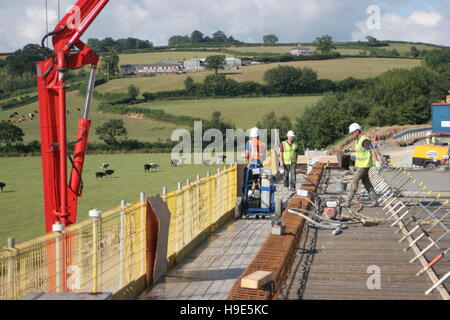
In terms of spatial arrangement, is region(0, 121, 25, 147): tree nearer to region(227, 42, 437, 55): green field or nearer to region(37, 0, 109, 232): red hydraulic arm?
region(37, 0, 109, 232): red hydraulic arm

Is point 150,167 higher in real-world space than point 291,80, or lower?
lower

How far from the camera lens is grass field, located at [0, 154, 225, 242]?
87.4 feet

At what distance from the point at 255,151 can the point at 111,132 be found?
176 ft

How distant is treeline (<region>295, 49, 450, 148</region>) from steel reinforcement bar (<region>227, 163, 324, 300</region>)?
56001 mm

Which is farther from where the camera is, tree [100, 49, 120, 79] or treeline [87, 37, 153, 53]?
treeline [87, 37, 153, 53]

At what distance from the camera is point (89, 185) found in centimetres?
4047

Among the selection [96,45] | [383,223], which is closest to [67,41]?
[383,223]

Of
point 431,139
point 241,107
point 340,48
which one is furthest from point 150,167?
point 340,48

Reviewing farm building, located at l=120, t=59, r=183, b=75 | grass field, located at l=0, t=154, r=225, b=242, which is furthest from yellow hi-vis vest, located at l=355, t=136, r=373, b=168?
farm building, located at l=120, t=59, r=183, b=75

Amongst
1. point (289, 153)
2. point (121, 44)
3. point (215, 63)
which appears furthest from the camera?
point (121, 44)

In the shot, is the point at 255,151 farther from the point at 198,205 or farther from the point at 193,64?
the point at 193,64
